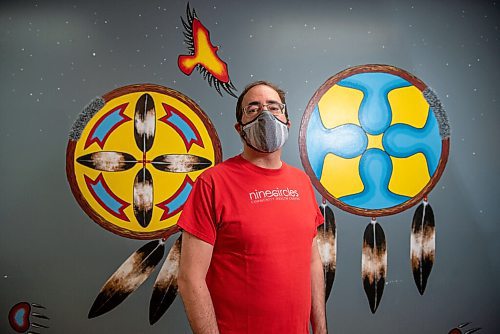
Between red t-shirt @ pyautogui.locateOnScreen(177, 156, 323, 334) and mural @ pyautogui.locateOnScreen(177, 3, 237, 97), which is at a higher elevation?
mural @ pyautogui.locateOnScreen(177, 3, 237, 97)

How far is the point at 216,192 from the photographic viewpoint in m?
1.25

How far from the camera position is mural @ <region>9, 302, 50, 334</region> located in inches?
88.5

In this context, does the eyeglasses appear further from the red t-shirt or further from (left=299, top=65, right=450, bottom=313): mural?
(left=299, top=65, right=450, bottom=313): mural

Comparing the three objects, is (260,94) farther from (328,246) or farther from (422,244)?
(422,244)

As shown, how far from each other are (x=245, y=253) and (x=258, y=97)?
52 cm

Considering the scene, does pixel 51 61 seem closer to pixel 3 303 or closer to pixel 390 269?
pixel 3 303

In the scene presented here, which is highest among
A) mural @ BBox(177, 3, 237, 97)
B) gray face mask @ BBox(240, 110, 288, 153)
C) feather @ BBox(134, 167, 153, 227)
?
mural @ BBox(177, 3, 237, 97)

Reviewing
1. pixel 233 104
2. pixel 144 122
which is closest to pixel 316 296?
pixel 233 104

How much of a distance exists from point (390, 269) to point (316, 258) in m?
1.12

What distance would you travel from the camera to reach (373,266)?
239 centimetres

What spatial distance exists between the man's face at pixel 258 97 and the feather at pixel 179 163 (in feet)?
3.22

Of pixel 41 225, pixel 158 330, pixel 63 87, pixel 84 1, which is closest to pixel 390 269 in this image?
pixel 158 330

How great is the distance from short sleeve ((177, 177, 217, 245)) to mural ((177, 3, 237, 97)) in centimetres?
122

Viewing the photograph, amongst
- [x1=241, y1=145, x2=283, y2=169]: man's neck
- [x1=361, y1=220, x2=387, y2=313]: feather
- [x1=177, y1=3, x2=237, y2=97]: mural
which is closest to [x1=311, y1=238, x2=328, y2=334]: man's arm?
[x1=241, y1=145, x2=283, y2=169]: man's neck
